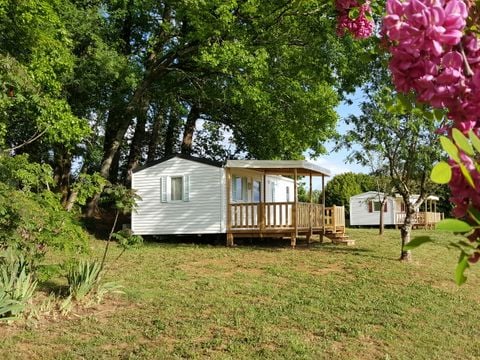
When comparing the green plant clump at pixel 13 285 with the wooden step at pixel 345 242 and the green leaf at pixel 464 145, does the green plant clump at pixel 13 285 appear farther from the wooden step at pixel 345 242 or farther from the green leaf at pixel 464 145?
the wooden step at pixel 345 242

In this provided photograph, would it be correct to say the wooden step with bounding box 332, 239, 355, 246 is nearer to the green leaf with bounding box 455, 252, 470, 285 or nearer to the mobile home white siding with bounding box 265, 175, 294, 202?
the mobile home white siding with bounding box 265, 175, 294, 202

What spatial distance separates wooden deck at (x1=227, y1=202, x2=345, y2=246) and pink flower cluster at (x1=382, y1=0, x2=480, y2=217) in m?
16.2

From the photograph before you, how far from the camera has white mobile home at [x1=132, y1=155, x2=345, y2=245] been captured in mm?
18047

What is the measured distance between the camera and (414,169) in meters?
14.8

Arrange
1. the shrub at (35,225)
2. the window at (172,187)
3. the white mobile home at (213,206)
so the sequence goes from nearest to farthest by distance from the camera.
Result: the shrub at (35,225)
the white mobile home at (213,206)
the window at (172,187)

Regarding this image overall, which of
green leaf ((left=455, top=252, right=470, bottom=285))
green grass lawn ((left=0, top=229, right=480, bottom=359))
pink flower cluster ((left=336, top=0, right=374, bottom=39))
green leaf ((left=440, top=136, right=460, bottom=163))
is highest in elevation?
pink flower cluster ((left=336, top=0, right=374, bottom=39))

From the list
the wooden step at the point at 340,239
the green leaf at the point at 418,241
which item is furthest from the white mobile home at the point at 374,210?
the green leaf at the point at 418,241

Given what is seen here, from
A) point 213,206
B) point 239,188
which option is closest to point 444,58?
point 213,206

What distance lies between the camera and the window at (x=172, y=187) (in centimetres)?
1948

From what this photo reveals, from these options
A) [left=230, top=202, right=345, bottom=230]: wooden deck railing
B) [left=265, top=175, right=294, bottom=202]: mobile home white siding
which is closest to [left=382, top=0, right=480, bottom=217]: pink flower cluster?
[left=230, top=202, right=345, bottom=230]: wooden deck railing

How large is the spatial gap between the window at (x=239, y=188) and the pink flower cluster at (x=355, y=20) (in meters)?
17.3

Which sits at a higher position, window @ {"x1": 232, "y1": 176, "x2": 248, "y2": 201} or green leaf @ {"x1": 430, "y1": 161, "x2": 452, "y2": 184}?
window @ {"x1": 232, "y1": 176, "x2": 248, "y2": 201}

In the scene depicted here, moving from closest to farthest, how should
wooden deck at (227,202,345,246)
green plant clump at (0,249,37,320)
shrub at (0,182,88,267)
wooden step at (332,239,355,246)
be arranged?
shrub at (0,182,88,267) → green plant clump at (0,249,37,320) → wooden deck at (227,202,345,246) → wooden step at (332,239,355,246)

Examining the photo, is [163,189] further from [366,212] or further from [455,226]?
[366,212]
